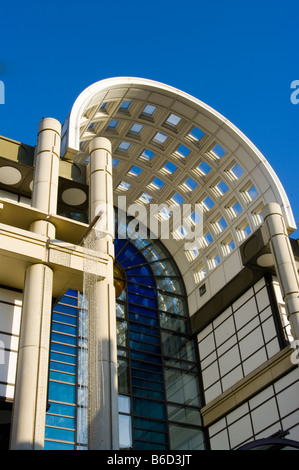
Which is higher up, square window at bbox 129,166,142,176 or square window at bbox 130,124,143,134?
square window at bbox 130,124,143,134

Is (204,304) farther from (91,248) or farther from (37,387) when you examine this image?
(37,387)

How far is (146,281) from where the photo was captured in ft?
116

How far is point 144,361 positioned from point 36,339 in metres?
17.0

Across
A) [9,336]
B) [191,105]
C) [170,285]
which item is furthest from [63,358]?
[191,105]

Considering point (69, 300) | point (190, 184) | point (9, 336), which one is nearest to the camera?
point (9, 336)

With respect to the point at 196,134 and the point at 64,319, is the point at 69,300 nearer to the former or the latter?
the point at 64,319

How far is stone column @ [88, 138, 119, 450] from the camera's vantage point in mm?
14844

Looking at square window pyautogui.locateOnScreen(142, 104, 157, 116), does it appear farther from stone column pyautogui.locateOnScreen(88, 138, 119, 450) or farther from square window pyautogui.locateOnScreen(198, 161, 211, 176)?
stone column pyautogui.locateOnScreen(88, 138, 119, 450)

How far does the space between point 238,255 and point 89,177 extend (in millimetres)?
12990

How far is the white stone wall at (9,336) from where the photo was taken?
16.1 m

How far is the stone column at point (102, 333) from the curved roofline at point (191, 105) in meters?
5.71

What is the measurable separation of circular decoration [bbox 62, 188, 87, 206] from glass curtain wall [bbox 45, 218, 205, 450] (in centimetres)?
380

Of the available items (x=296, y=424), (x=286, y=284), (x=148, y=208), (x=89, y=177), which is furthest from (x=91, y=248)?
(x=148, y=208)

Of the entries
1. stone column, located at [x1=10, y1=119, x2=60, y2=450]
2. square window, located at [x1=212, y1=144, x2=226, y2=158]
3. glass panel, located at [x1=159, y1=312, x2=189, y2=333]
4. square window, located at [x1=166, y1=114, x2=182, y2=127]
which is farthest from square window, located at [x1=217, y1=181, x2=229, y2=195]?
stone column, located at [x1=10, y1=119, x2=60, y2=450]
